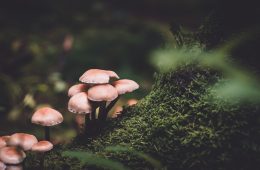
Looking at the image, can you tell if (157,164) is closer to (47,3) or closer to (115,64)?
(115,64)

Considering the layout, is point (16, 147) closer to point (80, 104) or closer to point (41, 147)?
point (41, 147)

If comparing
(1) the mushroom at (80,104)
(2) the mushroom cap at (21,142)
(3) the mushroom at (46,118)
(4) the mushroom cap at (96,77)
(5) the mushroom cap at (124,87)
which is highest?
(4) the mushroom cap at (96,77)

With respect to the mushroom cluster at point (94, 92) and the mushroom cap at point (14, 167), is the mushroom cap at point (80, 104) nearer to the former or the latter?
the mushroom cluster at point (94, 92)

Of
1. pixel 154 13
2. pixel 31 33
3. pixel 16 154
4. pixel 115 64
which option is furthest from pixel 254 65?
pixel 154 13

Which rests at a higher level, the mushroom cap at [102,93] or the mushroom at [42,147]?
the mushroom cap at [102,93]

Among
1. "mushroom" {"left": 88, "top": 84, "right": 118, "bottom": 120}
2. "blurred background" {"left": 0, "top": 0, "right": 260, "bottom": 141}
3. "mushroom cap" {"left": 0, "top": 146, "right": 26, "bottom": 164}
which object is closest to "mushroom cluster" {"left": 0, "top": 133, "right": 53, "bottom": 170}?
"mushroom cap" {"left": 0, "top": 146, "right": 26, "bottom": 164}

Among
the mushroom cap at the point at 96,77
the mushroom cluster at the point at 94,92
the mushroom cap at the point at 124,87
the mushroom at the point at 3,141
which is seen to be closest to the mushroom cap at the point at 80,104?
the mushroom cluster at the point at 94,92
